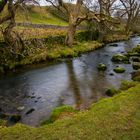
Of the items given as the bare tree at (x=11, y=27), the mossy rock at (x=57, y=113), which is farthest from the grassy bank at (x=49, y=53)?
the mossy rock at (x=57, y=113)

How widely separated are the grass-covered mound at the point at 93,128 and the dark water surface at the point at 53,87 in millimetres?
3475

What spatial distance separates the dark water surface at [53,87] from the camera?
16531mm

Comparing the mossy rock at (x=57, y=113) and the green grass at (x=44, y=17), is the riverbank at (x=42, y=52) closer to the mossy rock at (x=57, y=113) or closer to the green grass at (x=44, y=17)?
the mossy rock at (x=57, y=113)

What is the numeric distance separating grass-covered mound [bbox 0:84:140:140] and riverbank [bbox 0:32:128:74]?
52.4 ft

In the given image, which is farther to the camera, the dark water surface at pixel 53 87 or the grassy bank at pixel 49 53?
the grassy bank at pixel 49 53

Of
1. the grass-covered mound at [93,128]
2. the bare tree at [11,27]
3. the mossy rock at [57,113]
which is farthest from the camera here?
the bare tree at [11,27]

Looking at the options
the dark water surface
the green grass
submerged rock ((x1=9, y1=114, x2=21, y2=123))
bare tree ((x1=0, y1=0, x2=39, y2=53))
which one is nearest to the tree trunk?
the dark water surface

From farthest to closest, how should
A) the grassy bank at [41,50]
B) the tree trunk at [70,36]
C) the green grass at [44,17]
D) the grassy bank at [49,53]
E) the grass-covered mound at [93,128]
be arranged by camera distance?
the green grass at [44,17]
the tree trunk at [70,36]
the grassy bank at [49,53]
the grassy bank at [41,50]
the grass-covered mound at [93,128]

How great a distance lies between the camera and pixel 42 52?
31.7 metres

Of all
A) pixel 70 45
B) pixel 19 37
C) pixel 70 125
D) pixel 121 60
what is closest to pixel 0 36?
pixel 19 37

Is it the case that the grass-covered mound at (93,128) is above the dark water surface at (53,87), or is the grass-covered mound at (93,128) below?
above

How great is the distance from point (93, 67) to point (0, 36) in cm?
1067

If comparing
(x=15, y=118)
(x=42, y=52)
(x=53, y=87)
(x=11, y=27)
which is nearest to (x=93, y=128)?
(x=15, y=118)

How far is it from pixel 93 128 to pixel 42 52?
22.4 metres
